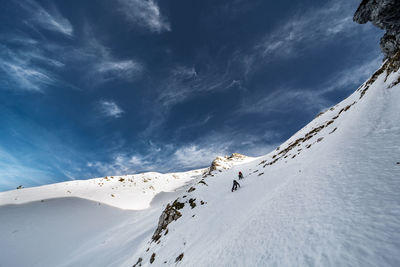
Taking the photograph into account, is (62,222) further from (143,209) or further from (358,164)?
(358,164)

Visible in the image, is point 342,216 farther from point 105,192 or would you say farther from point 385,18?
point 105,192

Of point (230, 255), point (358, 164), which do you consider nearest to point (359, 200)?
point (358, 164)

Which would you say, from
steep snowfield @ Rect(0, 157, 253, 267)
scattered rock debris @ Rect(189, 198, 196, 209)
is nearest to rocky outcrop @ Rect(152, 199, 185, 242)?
scattered rock debris @ Rect(189, 198, 196, 209)

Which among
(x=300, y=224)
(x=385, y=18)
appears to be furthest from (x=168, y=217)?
(x=385, y=18)

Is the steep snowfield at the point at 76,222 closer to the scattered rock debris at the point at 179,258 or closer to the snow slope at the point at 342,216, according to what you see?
the scattered rock debris at the point at 179,258

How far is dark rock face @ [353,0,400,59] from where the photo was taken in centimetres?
2329

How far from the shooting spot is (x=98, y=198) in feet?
132

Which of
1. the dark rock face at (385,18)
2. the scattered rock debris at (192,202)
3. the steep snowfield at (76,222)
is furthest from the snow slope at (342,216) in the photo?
the dark rock face at (385,18)

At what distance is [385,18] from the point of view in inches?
956

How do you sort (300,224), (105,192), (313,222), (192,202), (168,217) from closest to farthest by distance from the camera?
(313,222)
(300,224)
(168,217)
(192,202)
(105,192)

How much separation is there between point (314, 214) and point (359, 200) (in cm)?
153

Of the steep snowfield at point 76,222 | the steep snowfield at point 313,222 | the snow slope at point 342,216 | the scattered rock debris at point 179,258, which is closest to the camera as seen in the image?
the snow slope at point 342,216

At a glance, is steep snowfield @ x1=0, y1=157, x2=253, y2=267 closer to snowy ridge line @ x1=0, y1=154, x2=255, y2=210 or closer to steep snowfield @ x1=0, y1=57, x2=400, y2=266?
snowy ridge line @ x1=0, y1=154, x2=255, y2=210

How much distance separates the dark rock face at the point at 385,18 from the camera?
23.3 metres
